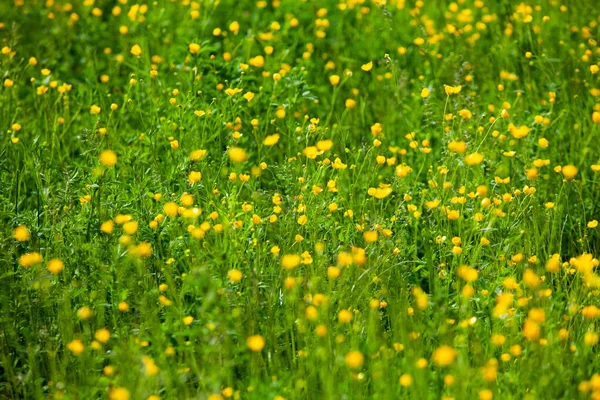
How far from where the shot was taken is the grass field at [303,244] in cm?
255

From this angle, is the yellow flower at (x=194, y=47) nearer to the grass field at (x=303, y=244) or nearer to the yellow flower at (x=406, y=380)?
the grass field at (x=303, y=244)

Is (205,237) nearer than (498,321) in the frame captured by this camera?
No

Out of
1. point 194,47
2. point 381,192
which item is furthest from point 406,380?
point 194,47

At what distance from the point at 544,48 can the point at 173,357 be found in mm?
3075

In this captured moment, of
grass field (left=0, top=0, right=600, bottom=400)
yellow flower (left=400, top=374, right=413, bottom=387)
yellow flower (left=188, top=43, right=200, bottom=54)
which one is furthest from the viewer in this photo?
yellow flower (left=188, top=43, right=200, bottom=54)

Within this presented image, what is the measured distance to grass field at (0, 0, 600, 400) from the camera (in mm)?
2553

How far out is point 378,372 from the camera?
2.42 metres

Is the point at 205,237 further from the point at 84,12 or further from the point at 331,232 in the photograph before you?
the point at 84,12

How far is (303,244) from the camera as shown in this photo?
127 inches

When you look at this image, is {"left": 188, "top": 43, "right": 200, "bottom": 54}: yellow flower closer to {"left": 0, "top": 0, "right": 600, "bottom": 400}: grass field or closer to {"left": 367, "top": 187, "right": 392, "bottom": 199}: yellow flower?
{"left": 0, "top": 0, "right": 600, "bottom": 400}: grass field

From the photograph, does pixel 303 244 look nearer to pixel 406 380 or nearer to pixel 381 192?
pixel 381 192

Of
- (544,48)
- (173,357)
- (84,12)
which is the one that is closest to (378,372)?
(173,357)

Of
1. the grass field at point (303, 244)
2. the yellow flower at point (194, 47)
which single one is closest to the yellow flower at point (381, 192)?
the grass field at point (303, 244)

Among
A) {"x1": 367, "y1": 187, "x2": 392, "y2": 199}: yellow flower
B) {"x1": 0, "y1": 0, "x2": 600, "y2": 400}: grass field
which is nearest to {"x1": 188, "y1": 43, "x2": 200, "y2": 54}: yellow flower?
{"x1": 0, "y1": 0, "x2": 600, "y2": 400}: grass field
